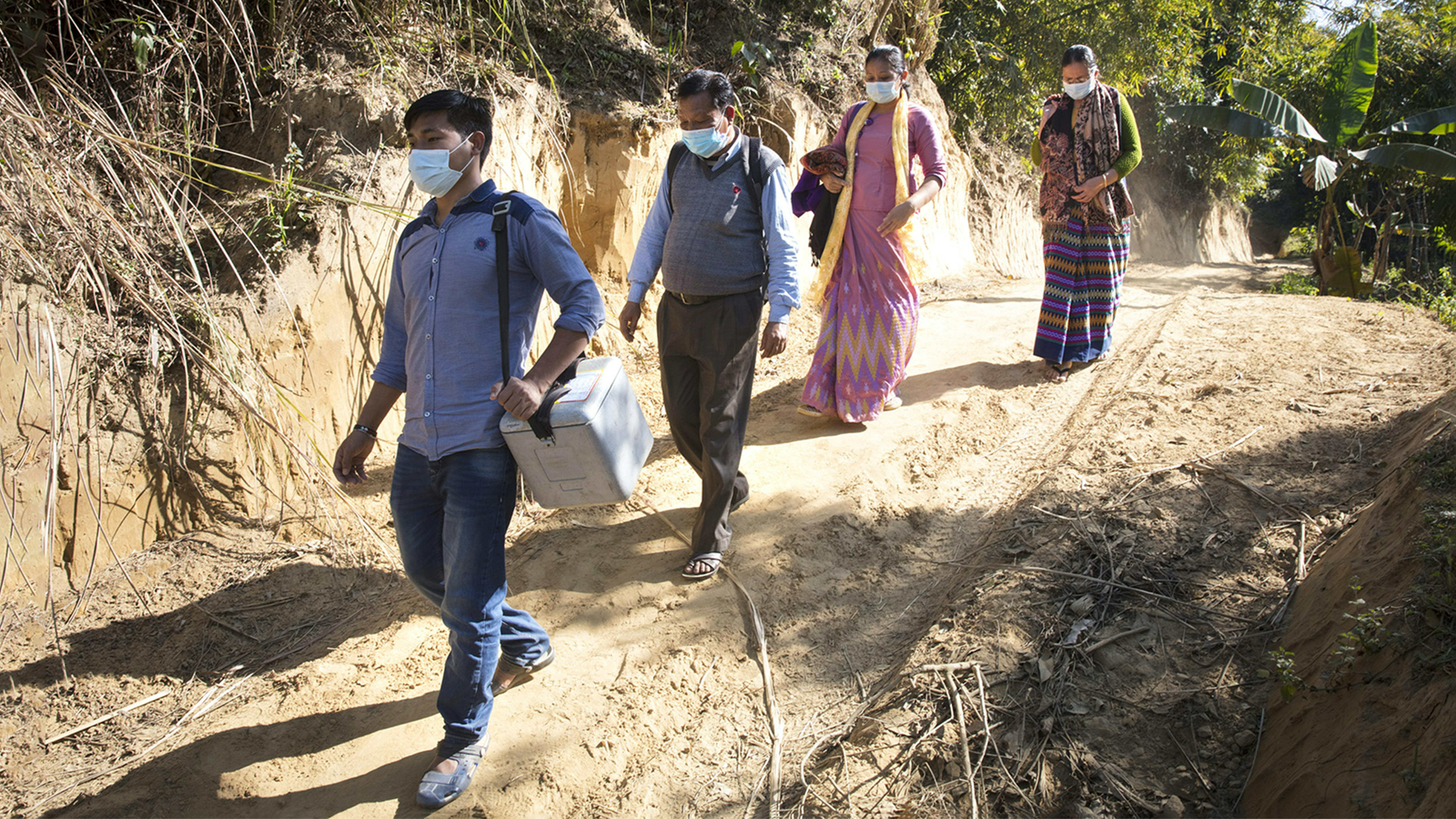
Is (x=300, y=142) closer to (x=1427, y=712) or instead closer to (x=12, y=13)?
(x=12, y=13)

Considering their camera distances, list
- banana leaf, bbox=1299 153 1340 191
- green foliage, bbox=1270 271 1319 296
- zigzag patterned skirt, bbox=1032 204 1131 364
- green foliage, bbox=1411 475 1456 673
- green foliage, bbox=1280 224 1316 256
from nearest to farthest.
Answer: green foliage, bbox=1411 475 1456 673 → zigzag patterned skirt, bbox=1032 204 1131 364 → banana leaf, bbox=1299 153 1340 191 → green foliage, bbox=1270 271 1319 296 → green foliage, bbox=1280 224 1316 256

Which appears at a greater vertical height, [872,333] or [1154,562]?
[872,333]

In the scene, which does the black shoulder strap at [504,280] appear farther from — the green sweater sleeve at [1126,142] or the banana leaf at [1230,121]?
the banana leaf at [1230,121]

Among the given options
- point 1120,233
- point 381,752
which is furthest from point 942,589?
point 1120,233

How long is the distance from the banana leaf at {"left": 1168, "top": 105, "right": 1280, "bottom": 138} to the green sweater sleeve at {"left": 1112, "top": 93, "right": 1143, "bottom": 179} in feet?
21.3

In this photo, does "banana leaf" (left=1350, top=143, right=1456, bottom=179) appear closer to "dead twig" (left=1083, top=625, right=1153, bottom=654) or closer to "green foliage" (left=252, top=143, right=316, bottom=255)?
"dead twig" (left=1083, top=625, right=1153, bottom=654)

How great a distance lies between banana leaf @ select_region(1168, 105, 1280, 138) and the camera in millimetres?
10688

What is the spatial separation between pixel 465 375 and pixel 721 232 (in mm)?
1336

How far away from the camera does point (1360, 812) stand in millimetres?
1966

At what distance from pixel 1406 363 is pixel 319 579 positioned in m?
5.72

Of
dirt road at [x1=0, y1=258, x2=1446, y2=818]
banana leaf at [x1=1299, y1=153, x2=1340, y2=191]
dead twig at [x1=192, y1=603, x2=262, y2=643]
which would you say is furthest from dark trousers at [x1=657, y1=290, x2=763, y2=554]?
banana leaf at [x1=1299, y1=153, x2=1340, y2=191]

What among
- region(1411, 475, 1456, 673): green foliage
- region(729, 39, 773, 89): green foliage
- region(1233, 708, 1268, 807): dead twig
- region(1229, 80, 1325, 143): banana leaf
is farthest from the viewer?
region(1229, 80, 1325, 143): banana leaf

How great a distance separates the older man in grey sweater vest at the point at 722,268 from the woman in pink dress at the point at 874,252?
128cm

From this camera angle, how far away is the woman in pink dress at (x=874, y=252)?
15.1 feet
